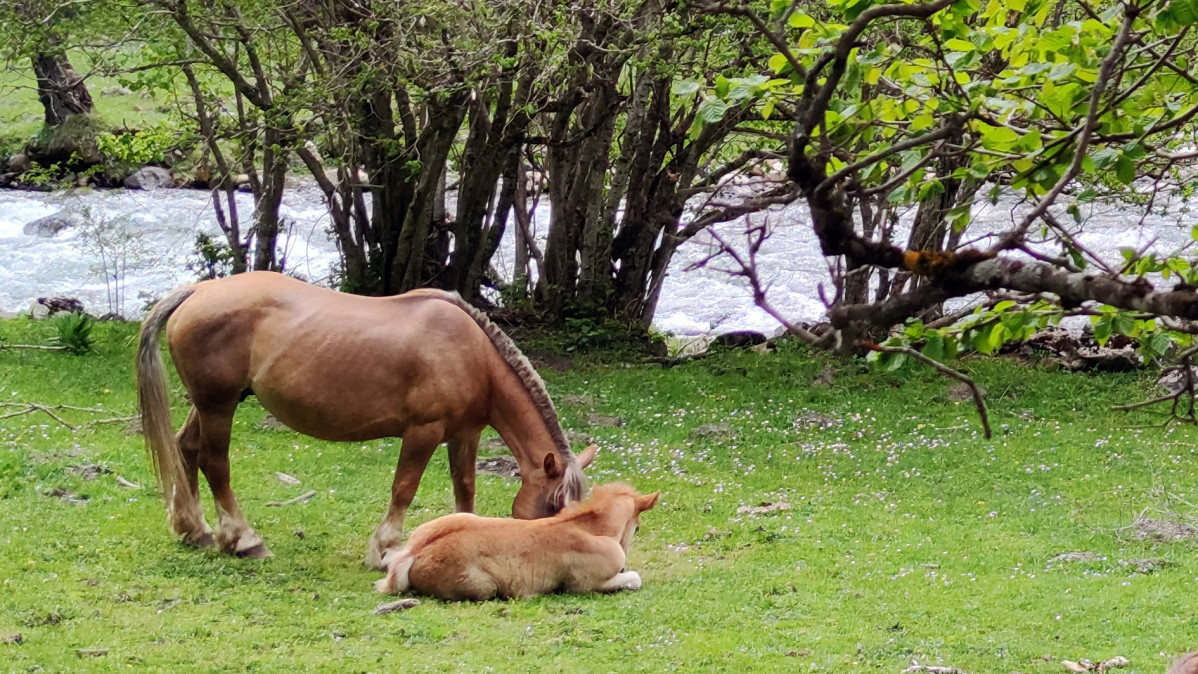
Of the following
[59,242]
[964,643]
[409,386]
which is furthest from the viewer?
[59,242]

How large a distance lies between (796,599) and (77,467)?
6633 millimetres

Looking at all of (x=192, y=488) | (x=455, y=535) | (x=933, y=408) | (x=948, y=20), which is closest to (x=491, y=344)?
(x=455, y=535)

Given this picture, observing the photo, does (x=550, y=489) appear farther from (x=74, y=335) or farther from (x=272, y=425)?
(x=74, y=335)

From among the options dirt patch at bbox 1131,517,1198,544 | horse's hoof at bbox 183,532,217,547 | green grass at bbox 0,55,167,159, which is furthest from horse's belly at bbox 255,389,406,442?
green grass at bbox 0,55,167,159

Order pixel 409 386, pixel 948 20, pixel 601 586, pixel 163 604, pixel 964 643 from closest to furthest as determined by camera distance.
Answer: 1. pixel 948 20
2. pixel 964 643
3. pixel 163 604
4. pixel 601 586
5. pixel 409 386

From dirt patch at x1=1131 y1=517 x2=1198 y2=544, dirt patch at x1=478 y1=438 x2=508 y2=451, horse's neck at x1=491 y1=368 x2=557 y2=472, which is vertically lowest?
dirt patch at x1=478 y1=438 x2=508 y2=451

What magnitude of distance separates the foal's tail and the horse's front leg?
77.4 inches

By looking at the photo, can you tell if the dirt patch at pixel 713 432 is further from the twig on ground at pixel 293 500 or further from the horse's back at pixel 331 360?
the horse's back at pixel 331 360

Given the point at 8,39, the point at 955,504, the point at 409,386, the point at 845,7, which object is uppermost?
the point at 8,39

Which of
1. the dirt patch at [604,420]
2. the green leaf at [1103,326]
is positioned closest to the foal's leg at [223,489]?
the dirt patch at [604,420]

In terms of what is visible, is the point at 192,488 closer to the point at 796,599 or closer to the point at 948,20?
the point at 796,599

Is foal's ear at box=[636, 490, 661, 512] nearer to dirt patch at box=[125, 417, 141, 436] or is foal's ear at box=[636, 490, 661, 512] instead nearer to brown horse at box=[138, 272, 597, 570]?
brown horse at box=[138, 272, 597, 570]

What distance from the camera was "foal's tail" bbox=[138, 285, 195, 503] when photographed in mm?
8602

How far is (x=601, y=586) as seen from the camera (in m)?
7.92
